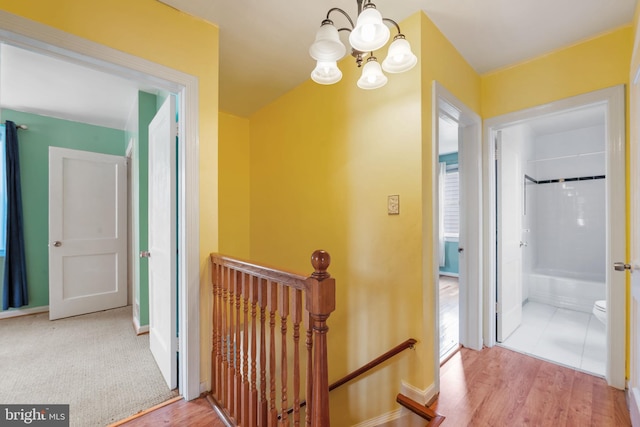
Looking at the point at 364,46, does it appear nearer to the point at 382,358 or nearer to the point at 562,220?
the point at 382,358

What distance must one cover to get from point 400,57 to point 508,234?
221 cm

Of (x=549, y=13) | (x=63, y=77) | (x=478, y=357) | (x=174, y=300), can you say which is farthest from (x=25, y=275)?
(x=549, y=13)

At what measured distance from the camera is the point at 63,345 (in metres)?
2.43

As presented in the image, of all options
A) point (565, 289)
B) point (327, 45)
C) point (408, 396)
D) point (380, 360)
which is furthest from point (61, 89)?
point (565, 289)

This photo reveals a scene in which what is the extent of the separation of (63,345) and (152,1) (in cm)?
292

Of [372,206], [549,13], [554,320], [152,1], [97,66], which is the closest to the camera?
[97,66]

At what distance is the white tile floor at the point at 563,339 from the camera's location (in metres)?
2.17

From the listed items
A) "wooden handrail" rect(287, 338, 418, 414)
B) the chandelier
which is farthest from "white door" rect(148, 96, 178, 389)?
the chandelier

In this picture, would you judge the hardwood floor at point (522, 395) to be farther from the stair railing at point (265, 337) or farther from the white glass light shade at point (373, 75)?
the white glass light shade at point (373, 75)

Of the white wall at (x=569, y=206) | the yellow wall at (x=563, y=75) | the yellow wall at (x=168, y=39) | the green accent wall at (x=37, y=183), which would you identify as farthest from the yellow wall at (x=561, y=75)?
the green accent wall at (x=37, y=183)

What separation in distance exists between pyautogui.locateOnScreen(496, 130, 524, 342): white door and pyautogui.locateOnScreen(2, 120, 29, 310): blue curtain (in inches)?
206

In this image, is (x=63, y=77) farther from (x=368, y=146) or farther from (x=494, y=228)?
(x=494, y=228)

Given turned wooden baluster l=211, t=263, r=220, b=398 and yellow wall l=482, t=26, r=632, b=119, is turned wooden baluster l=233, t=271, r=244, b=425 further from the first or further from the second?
yellow wall l=482, t=26, r=632, b=119

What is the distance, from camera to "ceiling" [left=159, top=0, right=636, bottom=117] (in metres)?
1.64
